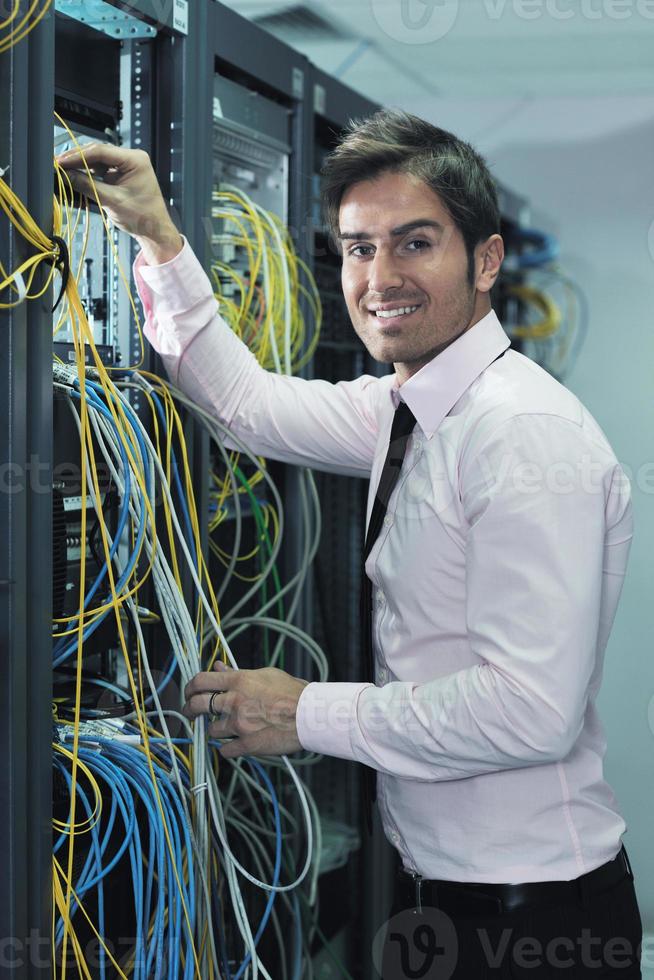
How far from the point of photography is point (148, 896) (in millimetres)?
1249

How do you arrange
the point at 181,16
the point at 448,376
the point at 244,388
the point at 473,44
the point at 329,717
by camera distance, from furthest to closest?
the point at 473,44 < the point at 244,388 < the point at 181,16 < the point at 448,376 < the point at 329,717

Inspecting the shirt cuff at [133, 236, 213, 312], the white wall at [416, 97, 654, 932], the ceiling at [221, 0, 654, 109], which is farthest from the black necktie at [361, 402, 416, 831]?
the white wall at [416, 97, 654, 932]

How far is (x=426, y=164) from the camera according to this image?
134 centimetres

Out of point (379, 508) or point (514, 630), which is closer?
point (514, 630)

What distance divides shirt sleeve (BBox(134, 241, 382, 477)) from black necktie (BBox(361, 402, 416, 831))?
220 millimetres

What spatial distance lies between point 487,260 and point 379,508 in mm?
403

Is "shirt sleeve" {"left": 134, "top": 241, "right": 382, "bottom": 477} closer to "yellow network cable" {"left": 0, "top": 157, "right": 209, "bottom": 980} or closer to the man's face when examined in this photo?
"yellow network cable" {"left": 0, "top": 157, "right": 209, "bottom": 980}

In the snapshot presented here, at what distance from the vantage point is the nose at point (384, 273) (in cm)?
136

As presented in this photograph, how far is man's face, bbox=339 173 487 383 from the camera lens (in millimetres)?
1354

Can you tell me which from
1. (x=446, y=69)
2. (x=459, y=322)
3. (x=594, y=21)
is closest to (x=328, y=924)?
(x=459, y=322)

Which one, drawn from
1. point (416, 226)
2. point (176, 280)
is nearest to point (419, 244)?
point (416, 226)

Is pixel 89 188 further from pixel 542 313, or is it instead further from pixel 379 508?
pixel 542 313

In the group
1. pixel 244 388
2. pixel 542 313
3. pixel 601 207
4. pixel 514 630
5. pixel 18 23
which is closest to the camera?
pixel 18 23

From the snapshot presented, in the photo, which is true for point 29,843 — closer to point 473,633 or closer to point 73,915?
point 73,915
